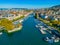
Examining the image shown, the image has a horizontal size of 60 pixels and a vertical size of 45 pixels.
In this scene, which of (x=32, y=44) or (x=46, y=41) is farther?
(x=46, y=41)

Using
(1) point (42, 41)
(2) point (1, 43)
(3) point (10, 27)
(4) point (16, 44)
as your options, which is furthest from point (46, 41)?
(3) point (10, 27)

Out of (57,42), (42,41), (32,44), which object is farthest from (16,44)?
(57,42)

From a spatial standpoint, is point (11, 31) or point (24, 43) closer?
point (24, 43)

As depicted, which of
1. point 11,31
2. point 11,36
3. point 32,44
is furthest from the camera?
point 11,31

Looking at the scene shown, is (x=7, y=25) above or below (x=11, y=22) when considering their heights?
above

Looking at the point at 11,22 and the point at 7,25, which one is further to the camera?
the point at 11,22

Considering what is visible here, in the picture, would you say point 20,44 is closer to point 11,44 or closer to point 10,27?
point 11,44

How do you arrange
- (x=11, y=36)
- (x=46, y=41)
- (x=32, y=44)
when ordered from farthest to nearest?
1. (x=11, y=36)
2. (x=46, y=41)
3. (x=32, y=44)

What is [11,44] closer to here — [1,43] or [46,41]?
[1,43]

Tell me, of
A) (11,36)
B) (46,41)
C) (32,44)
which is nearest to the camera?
(32,44)
